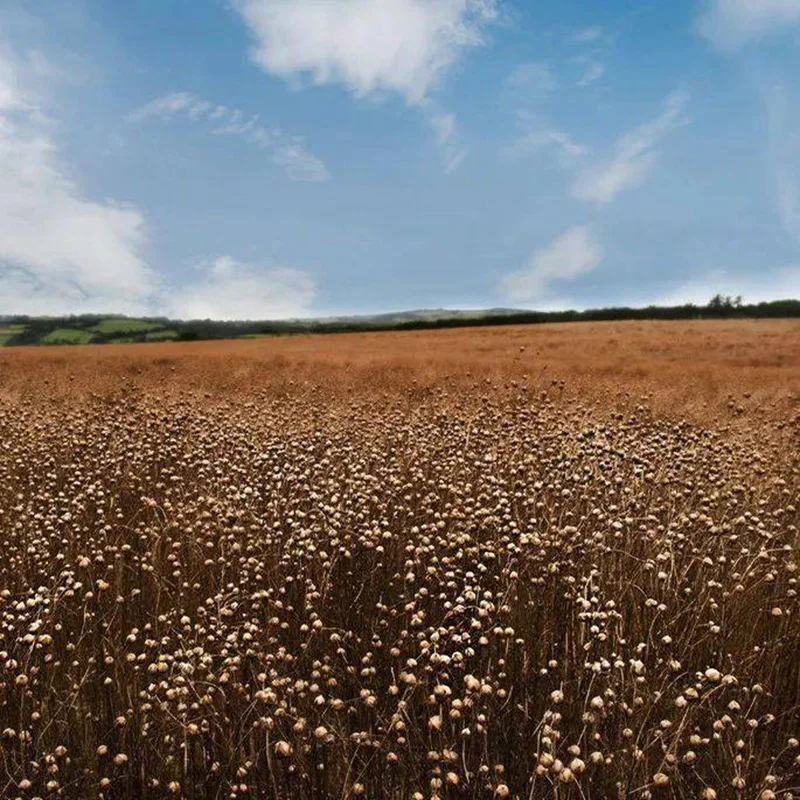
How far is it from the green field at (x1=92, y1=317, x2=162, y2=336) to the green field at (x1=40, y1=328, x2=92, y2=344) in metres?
2.20

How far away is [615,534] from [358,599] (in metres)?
1.97

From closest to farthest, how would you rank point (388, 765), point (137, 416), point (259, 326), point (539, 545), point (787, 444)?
1. point (388, 765)
2. point (539, 545)
3. point (787, 444)
4. point (137, 416)
5. point (259, 326)

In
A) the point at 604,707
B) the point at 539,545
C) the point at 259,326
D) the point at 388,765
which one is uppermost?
the point at 259,326

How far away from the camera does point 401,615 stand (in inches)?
168

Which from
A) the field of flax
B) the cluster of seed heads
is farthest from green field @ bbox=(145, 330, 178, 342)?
the cluster of seed heads

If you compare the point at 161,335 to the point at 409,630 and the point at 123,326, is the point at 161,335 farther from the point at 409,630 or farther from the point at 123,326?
the point at 409,630

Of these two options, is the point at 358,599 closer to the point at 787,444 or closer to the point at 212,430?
the point at 212,430

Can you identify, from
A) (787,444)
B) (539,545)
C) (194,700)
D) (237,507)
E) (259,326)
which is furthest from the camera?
(259,326)

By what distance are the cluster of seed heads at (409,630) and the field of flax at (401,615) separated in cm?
3

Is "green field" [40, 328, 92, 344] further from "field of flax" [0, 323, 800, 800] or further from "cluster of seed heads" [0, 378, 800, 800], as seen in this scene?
"cluster of seed heads" [0, 378, 800, 800]

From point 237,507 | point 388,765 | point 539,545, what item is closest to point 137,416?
point 237,507

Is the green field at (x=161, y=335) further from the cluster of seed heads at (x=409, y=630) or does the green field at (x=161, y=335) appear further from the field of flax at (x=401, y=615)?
the cluster of seed heads at (x=409, y=630)

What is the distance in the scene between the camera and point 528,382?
684 inches

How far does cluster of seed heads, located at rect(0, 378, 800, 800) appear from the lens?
3.15m
